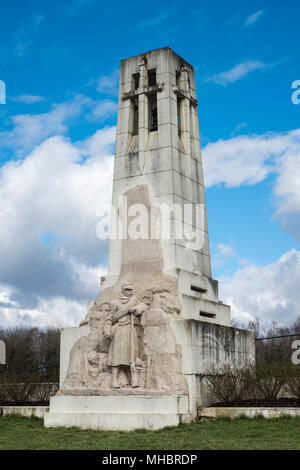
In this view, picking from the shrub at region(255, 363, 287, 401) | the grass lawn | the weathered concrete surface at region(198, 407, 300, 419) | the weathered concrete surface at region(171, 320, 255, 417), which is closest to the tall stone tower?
the weathered concrete surface at region(171, 320, 255, 417)

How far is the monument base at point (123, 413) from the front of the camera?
1462 centimetres

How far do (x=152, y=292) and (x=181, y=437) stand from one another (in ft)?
15.7

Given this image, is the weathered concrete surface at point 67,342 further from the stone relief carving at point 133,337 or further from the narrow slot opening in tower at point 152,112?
the narrow slot opening in tower at point 152,112

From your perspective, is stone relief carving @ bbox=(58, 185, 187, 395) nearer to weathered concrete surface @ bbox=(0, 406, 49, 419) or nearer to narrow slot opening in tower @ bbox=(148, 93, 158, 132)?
weathered concrete surface @ bbox=(0, 406, 49, 419)

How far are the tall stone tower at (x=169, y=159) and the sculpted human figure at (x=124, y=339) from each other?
5.06 ft

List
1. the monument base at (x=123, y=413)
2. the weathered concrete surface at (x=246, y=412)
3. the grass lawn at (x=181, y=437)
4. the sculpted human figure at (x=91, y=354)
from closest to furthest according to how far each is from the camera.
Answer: the grass lawn at (x=181, y=437), the weathered concrete surface at (x=246, y=412), the monument base at (x=123, y=413), the sculpted human figure at (x=91, y=354)

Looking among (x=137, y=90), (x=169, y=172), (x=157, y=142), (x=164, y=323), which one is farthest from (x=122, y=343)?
(x=137, y=90)

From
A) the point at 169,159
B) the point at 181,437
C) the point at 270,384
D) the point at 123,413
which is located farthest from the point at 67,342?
the point at 169,159

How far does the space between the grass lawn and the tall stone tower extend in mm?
3816

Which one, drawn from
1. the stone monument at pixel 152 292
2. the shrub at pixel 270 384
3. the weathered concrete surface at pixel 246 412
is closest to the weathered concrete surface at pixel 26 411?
the stone monument at pixel 152 292

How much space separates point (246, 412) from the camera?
48.1 feet

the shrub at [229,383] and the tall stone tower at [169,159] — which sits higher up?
the tall stone tower at [169,159]
